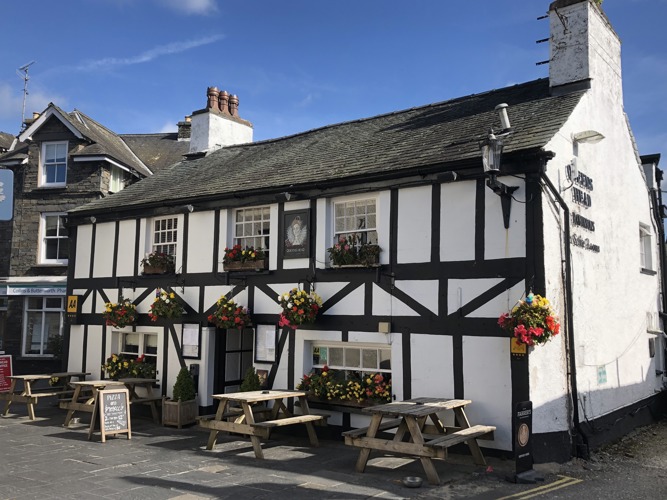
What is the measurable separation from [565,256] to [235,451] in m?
6.22

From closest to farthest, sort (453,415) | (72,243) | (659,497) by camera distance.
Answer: (659,497) < (453,415) < (72,243)

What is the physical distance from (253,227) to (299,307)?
2754mm

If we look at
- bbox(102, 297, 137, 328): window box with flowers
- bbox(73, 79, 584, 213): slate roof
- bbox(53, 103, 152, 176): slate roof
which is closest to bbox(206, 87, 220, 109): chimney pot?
bbox(73, 79, 584, 213): slate roof

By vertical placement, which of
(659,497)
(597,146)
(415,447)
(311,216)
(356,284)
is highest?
(597,146)

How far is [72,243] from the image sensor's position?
16.6 meters

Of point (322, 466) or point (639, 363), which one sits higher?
point (639, 363)

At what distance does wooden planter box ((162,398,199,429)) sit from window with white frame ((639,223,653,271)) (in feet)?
35.1

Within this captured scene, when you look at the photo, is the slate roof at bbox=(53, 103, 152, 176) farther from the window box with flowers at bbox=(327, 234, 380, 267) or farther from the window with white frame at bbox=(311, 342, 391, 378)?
the window with white frame at bbox=(311, 342, 391, 378)

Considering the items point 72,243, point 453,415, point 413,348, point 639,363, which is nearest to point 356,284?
point 413,348

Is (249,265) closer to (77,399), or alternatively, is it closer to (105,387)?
(105,387)

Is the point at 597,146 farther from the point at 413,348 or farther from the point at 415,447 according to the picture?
the point at 415,447

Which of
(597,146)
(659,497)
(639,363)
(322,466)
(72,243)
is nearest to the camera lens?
(659,497)

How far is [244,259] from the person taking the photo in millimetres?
12812

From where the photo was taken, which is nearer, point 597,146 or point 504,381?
point 504,381
